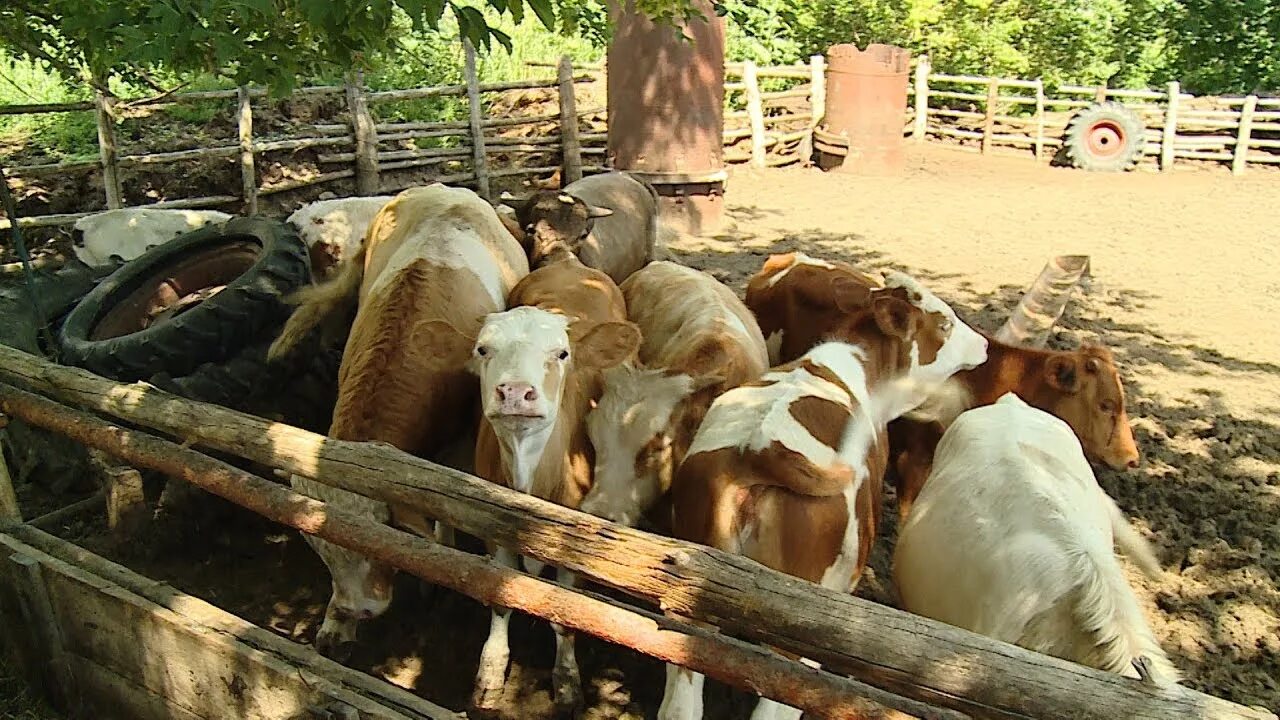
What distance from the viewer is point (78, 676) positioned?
382cm

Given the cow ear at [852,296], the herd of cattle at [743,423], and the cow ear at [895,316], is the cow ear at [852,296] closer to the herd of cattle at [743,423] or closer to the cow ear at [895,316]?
the herd of cattle at [743,423]

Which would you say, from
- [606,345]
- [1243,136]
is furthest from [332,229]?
[1243,136]

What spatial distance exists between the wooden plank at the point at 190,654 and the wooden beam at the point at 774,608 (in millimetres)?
580

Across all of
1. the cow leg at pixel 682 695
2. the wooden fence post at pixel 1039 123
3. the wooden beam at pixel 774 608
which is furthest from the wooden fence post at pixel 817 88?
the wooden beam at pixel 774 608

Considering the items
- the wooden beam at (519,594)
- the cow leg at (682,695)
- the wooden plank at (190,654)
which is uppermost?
the wooden beam at (519,594)

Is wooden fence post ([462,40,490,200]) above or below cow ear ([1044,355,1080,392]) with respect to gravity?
above

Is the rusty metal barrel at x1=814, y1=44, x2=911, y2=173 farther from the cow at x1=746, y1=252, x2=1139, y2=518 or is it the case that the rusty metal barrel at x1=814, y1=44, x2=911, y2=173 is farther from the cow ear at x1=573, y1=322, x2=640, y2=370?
the cow ear at x1=573, y1=322, x2=640, y2=370

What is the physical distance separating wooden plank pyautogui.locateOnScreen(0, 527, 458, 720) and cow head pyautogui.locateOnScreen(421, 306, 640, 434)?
1007 mm

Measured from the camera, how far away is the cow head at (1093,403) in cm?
533

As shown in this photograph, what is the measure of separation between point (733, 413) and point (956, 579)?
3.26ft

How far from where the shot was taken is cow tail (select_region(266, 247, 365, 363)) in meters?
5.37

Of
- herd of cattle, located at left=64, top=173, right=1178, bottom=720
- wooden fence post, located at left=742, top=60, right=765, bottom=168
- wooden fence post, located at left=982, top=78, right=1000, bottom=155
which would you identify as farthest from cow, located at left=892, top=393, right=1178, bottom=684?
wooden fence post, located at left=982, top=78, right=1000, bottom=155

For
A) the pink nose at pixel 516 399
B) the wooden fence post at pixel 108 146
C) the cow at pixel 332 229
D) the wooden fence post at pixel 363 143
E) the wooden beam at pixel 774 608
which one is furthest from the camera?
the wooden fence post at pixel 363 143

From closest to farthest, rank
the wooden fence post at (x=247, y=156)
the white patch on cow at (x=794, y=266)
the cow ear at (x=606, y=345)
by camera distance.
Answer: the cow ear at (x=606, y=345) < the white patch on cow at (x=794, y=266) < the wooden fence post at (x=247, y=156)
